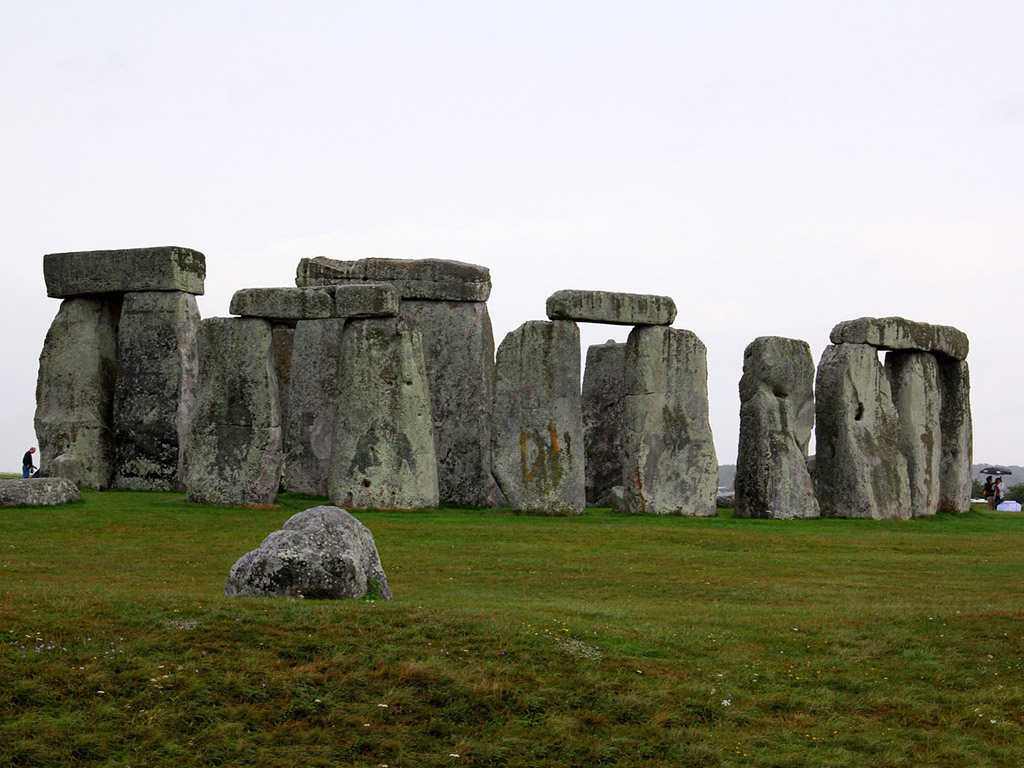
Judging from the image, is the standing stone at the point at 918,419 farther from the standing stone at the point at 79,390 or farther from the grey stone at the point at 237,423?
the standing stone at the point at 79,390

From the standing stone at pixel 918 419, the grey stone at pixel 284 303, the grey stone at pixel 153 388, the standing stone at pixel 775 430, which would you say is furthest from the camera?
the standing stone at pixel 918 419

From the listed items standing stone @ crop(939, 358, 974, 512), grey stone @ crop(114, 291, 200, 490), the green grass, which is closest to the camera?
the green grass

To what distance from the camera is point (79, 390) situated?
29062 mm

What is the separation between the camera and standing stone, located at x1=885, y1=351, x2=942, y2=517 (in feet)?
96.1

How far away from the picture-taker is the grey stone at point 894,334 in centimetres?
2797

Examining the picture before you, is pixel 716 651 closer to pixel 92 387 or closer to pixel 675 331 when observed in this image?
pixel 675 331

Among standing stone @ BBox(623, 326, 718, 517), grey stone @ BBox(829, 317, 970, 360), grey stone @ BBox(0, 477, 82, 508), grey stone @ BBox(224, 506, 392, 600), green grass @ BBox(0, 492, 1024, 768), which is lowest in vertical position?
green grass @ BBox(0, 492, 1024, 768)

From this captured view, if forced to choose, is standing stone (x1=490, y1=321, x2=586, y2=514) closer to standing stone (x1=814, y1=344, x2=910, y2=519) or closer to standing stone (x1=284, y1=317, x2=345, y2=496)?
standing stone (x1=284, y1=317, x2=345, y2=496)

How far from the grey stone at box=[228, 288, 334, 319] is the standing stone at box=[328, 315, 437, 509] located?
0.75 m

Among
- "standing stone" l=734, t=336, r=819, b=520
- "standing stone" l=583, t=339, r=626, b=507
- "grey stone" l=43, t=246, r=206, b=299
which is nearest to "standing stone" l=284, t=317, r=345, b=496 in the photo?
"grey stone" l=43, t=246, r=206, b=299

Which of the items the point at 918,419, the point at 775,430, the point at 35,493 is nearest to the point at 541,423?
the point at 775,430

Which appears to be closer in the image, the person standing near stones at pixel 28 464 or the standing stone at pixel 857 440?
the standing stone at pixel 857 440

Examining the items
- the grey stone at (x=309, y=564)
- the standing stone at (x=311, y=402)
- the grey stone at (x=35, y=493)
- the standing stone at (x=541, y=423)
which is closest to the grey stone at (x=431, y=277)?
the standing stone at (x=311, y=402)

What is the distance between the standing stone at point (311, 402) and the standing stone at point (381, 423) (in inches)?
183
